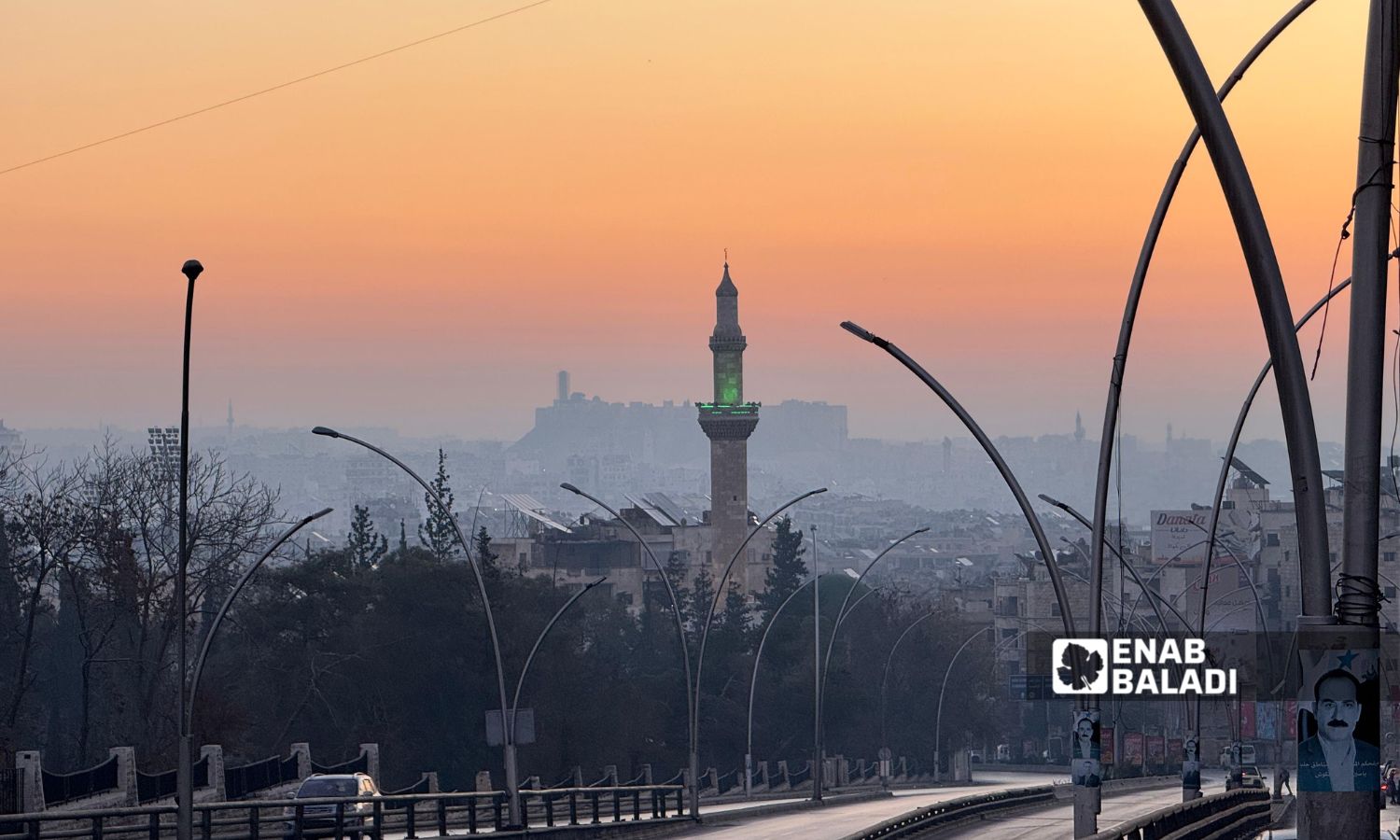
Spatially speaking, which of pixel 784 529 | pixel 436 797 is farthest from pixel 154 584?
pixel 784 529

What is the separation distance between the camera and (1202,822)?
3675 cm

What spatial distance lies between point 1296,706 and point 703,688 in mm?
97721

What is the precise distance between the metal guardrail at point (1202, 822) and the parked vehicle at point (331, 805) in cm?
1275

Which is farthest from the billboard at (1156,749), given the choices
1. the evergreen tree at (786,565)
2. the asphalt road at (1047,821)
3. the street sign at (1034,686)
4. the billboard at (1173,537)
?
the billboard at (1173,537)

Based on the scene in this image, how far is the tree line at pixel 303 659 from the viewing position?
72.2 meters

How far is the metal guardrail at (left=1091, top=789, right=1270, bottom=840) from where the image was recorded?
1155 inches

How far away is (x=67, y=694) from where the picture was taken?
295 ft

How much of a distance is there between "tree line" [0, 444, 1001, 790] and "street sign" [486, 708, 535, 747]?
2176 centimetres

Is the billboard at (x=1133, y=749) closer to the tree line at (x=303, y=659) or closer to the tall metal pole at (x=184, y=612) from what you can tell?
the tree line at (x=303, y=659)

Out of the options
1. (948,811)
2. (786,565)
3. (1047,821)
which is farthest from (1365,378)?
(786,565)

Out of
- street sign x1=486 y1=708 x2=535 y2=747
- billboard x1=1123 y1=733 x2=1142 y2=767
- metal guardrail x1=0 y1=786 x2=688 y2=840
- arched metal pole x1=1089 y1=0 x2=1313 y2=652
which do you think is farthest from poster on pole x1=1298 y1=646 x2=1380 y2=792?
billboard x1=1123 y1=733 x2=1142 y2=767

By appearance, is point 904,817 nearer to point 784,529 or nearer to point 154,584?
point 154,584

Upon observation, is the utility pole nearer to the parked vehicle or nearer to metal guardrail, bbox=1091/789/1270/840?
metal guardrail, bbox=1091/789/1270/840

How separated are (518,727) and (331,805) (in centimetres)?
676
